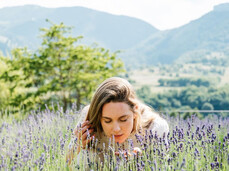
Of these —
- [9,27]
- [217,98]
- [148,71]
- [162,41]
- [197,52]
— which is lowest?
[217,98]

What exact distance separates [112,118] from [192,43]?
15034 centimetres

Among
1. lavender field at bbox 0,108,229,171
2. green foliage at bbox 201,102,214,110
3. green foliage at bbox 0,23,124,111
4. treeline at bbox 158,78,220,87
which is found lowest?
green foliage at bbox 201,102,214,110

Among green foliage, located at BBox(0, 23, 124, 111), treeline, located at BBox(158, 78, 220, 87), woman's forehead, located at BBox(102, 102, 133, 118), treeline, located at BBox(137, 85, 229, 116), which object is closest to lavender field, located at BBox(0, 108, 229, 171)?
woman's forehead, located at BBox(102, 102, 133, 118)

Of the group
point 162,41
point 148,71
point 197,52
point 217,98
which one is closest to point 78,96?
point 217,98

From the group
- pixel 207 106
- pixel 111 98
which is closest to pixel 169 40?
pixel 207 106

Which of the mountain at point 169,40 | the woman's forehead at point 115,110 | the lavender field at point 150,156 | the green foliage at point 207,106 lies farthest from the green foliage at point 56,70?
the mountain at point 169,40

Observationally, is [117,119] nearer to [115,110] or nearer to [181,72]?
[115,110]

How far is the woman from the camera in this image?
1837 mm

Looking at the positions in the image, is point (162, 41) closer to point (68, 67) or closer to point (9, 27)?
point (9, 27)

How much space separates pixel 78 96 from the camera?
437 inches

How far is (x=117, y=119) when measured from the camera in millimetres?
1836

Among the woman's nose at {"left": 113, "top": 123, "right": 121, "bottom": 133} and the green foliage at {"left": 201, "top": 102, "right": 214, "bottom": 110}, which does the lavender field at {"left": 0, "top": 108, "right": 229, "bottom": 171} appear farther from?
the green foliage at {"left": 201, "top": 102, "right": 214, "bottom": 110}

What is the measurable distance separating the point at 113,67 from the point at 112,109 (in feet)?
31.0

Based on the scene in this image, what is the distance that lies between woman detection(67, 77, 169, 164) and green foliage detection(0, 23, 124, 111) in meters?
8.09
